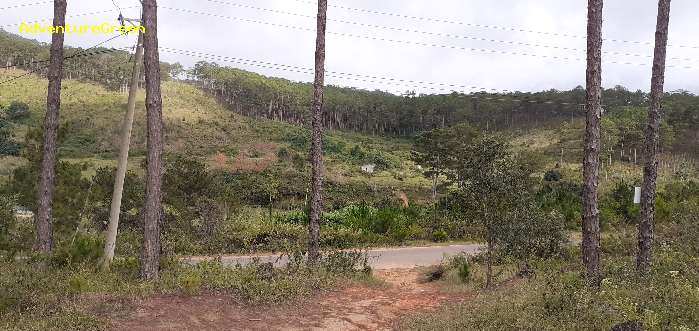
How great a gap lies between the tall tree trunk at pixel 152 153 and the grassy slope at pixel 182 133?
4618 cm

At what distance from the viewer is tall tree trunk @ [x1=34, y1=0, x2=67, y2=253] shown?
41.4ft

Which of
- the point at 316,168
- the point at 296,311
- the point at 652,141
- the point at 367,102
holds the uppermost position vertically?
the point at 367,102

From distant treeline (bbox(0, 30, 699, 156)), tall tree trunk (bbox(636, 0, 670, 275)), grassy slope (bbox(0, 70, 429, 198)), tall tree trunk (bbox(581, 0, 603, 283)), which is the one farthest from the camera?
distant treeline (bbox(0, 30, 699, 156))

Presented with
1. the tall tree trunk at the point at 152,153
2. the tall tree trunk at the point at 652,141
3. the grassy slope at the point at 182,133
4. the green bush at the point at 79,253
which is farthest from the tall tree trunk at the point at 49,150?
the grassy slope at the point at 182,133

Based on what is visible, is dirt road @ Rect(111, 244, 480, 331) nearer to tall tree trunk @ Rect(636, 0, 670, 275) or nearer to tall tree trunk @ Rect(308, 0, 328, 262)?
tall tree trunk @ Rect(308, 0, 328, 262)

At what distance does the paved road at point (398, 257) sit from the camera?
17125mm

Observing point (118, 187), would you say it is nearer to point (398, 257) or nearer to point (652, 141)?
point (398, 257)

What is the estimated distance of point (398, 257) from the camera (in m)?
19.1

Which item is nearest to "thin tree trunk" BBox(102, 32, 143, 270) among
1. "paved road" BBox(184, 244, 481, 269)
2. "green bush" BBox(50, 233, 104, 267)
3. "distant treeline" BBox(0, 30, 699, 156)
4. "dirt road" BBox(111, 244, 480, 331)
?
"green bush" BBox(50, 233, 104, 267)

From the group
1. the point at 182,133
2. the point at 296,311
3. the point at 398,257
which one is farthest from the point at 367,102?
the point at 296,311

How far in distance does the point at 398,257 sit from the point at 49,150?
11859 mm

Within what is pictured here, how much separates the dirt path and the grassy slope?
4554cm

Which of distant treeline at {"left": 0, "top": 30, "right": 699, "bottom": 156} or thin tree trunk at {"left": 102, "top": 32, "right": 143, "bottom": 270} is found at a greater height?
distant treeline at {"left": 0, "top": 30, "right": 699, "bottom": 156}

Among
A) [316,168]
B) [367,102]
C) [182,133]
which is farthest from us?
[367,102]
